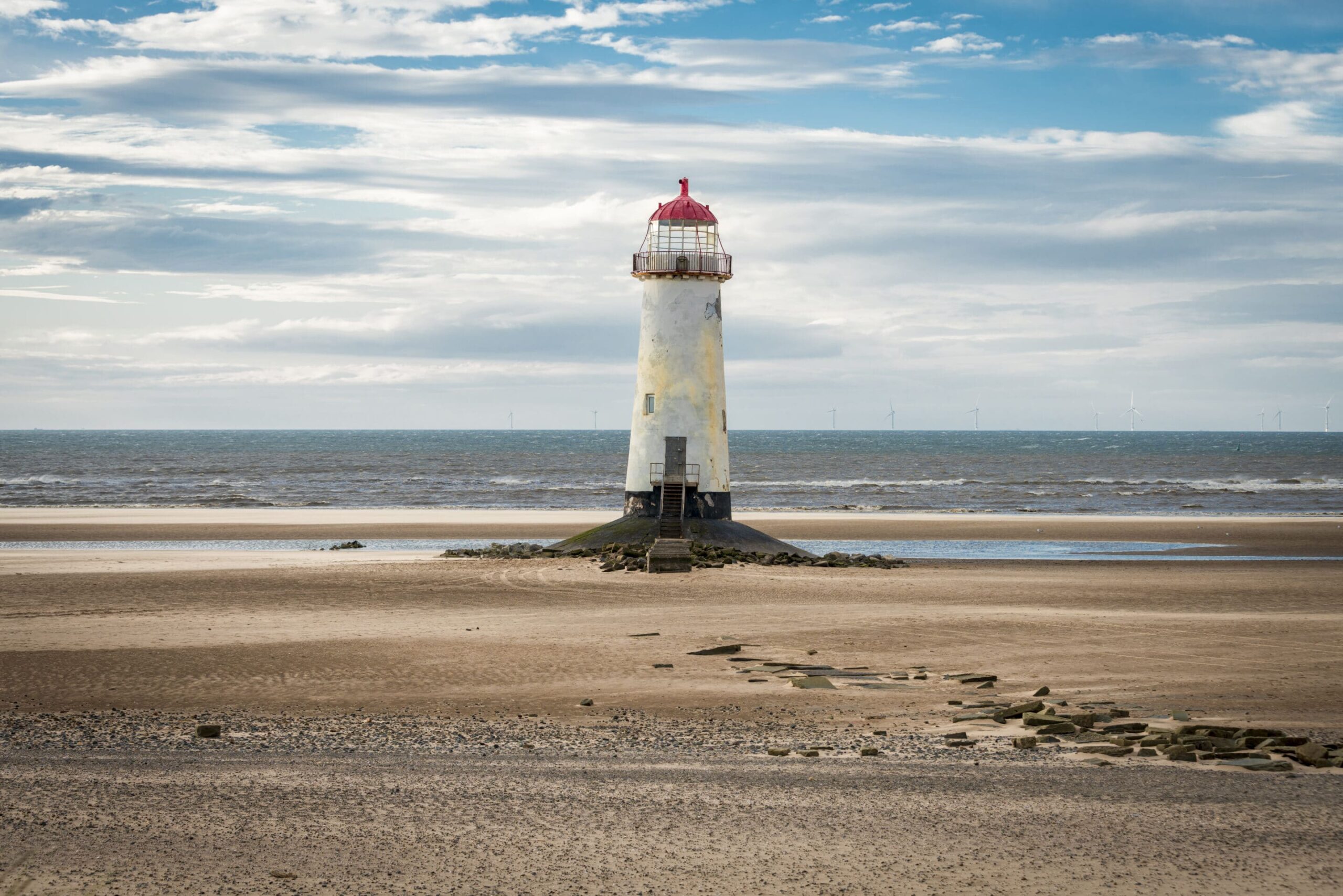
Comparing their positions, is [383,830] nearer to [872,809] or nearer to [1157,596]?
[872,809]

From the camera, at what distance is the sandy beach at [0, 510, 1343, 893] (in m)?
7.87

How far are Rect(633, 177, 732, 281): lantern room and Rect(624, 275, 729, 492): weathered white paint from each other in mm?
192

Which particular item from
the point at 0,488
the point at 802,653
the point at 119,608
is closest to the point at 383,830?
the point at 802,653

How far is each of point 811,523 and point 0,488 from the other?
43779mm

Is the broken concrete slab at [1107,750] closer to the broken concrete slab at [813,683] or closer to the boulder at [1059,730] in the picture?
the boulder at [1059,730]

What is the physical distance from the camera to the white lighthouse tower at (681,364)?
27797 millimetres

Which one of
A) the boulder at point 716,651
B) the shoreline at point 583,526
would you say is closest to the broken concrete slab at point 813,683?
the boulder at point 716,651

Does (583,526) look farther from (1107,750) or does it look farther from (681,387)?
(1107,750)

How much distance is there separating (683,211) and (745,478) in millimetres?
52436

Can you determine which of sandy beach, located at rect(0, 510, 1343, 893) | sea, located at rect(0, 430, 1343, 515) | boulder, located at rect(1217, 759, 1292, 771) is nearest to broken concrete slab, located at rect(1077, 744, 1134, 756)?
sandy beach, located at rect(0, 510, 1343, 893)

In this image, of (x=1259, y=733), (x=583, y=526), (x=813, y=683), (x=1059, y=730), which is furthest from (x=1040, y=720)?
(x=583, y=526)

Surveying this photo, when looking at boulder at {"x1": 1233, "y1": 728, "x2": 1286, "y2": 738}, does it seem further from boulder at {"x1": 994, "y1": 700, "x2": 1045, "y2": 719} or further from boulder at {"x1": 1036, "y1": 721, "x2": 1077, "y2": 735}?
boulder at {"x1": 994, "y1": 700, "x2": 1045, "y2": 719}

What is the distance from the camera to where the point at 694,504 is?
28062 millimetres

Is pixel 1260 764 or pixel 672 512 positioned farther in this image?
pixel 672 512
